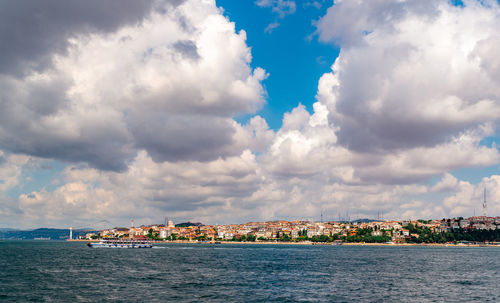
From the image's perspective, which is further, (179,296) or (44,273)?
(44,273)

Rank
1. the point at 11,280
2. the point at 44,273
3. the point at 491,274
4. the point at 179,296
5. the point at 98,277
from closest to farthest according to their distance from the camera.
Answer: the point at 179,296
the point at 11,280
the point at 98,277
the point at 44,273
the point at 491,274

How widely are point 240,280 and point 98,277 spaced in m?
26.3

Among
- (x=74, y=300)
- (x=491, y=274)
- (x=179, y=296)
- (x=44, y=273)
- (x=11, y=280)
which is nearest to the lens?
(x=74, y=300)

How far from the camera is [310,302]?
51781 mm

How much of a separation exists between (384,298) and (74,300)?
40690 millimetres

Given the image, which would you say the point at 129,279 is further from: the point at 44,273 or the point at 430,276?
the point at 430,276

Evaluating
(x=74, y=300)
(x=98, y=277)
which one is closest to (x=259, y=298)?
(x=74, y=300)

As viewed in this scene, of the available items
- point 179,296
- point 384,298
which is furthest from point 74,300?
point 384,298

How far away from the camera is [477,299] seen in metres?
55.7

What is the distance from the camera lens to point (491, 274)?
88.2 m

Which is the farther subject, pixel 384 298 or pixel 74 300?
pixel 384 298

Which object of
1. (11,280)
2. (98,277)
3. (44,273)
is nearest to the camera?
(11,280)

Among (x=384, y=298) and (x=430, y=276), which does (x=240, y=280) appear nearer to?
(x=384, y=298)

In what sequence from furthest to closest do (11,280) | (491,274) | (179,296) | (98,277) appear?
(491,274) < (98,277) < (11,280) < (179,296)
